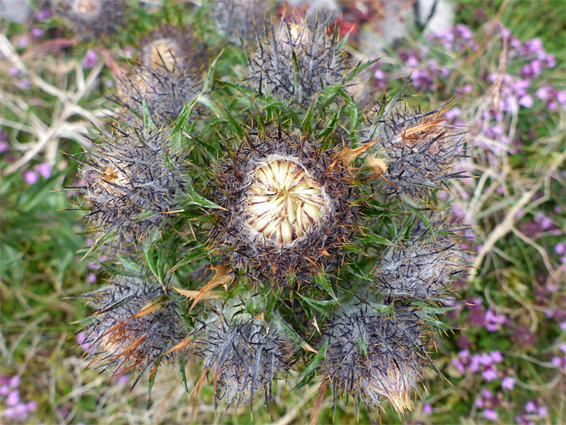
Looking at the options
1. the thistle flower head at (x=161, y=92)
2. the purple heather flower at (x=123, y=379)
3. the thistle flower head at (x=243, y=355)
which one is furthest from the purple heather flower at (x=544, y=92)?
the purple heather flower at (x=123, y=379)

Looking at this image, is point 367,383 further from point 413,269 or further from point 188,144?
point 188,144

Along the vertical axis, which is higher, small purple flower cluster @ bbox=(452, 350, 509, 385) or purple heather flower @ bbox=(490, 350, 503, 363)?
purple heather flower @ bbox=(490, 350, 503, 363)

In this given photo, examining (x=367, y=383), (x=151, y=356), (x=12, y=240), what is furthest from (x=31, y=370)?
(x=367, y=383)

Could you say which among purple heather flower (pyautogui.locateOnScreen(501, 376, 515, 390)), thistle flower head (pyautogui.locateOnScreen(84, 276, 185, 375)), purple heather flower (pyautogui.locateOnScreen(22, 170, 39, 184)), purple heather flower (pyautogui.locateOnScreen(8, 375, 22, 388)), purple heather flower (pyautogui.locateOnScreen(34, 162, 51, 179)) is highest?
thistle flower head (pyautogui.locateOnScreen(84, 276, 185, 375))

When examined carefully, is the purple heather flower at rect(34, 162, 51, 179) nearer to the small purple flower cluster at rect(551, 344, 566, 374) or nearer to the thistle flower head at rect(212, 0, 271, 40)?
the thistle flower head at rect(212, 0, 271, 40)

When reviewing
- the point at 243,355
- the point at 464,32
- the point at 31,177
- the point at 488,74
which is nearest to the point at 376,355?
the point at 243,355

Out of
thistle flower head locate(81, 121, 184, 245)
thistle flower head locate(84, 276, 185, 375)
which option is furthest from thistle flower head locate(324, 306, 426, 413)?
thistle flower head locate(81, 121, 184, 245)
